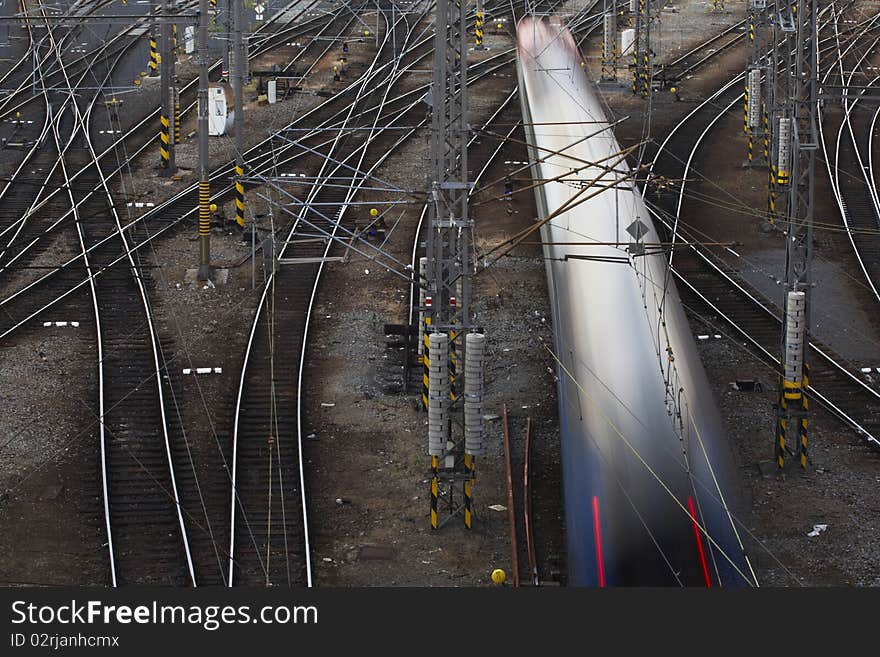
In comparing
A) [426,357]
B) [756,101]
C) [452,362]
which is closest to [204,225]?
[426,357]

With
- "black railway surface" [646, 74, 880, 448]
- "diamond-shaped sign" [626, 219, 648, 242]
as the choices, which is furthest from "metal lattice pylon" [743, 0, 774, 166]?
"diamond-shaped sign" [626, 219, 648, 242]

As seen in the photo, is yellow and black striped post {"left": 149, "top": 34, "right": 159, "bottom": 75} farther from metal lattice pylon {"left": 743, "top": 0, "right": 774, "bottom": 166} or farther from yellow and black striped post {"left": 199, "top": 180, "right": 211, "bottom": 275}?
yellow and black striped post {"left": 199, "top": 180, "right": 211, "bottom": 275}

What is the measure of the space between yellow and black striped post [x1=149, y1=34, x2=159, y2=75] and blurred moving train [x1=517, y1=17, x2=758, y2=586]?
20.5m

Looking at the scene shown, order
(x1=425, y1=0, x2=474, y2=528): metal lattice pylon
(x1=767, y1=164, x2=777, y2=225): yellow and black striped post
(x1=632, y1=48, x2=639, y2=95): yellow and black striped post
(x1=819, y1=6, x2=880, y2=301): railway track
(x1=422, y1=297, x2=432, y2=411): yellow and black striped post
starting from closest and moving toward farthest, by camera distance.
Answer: (x1=425, y1=0, x2=474, y2=528): metal lattice pylon → (x1=422, y1=297, x2=432, y2=411): yellow and black striped post → (x1=819, y1=6, x2=880, y2=301): railway track → (x1=767, y1=164, x2=777, y2=225): yellow and black striped post → (x1=632, y1=48, x2=639, y2=95): yellow and black striped post

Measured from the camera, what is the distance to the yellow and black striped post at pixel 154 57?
42112 millimetres

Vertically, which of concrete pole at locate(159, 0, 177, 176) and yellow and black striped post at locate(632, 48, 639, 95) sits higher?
yellow and black striped post at locate(632, 48, 639, 95)

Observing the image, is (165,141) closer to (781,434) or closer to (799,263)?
(799,263)

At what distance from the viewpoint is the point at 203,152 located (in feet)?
88.5

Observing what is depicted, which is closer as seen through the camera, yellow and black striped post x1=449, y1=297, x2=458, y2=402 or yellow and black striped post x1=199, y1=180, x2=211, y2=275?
yellow and black striped post x1=449, y1=297, x2=458, y2=402

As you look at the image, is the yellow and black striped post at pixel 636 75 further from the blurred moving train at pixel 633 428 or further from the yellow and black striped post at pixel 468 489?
the yellow and black striped post at pixel 468 489

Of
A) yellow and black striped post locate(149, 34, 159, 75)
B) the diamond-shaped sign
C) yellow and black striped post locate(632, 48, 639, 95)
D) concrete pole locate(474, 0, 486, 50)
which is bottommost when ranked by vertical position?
the diamond-shaped sign

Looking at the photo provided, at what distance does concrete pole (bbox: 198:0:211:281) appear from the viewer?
86.9ft

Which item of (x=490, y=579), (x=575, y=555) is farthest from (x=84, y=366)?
(x=575, y=555)

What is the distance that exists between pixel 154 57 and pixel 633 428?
2753cm
